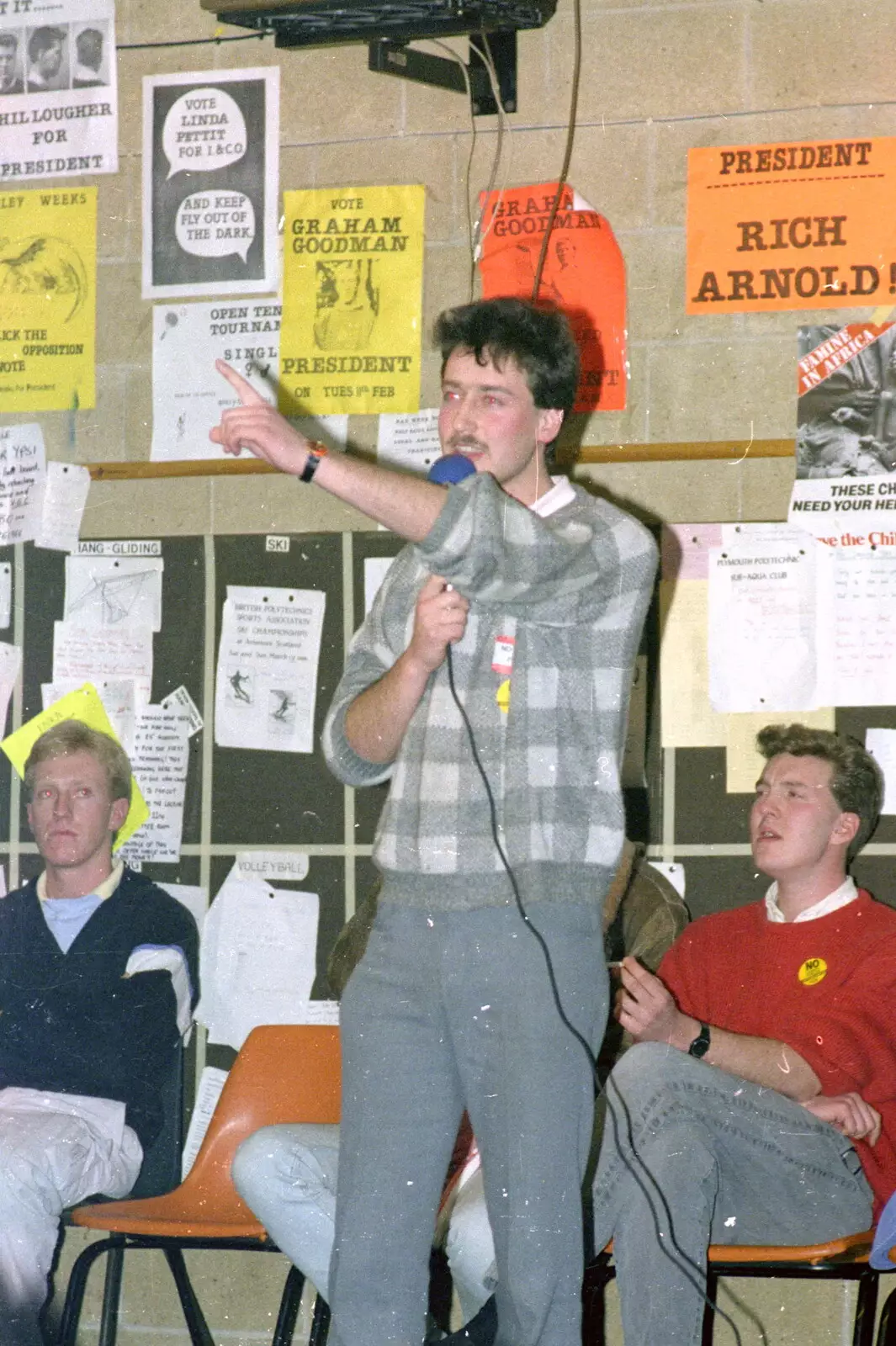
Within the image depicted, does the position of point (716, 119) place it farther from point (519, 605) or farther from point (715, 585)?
point (519, 605)

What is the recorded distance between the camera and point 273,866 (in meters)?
2.97

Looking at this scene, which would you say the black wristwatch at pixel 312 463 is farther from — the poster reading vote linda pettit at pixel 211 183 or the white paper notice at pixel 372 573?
the poster reading vote linda pettit at pixel 211 183

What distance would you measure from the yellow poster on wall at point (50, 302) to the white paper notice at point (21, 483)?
0.06m

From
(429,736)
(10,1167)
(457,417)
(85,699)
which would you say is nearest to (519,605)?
(429,736)

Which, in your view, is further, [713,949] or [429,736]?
[713,949]

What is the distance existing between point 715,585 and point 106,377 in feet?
4.19

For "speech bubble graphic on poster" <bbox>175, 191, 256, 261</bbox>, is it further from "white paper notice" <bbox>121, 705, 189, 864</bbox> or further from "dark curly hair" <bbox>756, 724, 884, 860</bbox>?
"dark curly hair" <bbox>756, 724, 884, 860</bbox>

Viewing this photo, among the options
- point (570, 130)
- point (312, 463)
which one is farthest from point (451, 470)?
point (570, 130)

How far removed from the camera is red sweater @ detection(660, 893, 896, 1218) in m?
2.28

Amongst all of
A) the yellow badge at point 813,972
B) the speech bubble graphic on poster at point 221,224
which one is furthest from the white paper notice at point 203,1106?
the speech bubble graphic on poster at point 221,224

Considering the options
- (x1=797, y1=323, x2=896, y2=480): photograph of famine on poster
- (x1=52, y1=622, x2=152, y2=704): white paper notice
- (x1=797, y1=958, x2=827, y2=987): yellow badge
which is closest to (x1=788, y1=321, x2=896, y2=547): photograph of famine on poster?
(x1=797, y1=323, x2=896, y2=480): photograph of famine on poster

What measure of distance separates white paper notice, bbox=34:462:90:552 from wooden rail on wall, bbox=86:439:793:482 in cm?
12

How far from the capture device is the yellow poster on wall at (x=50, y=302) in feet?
10.3

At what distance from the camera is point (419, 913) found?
172 cm
